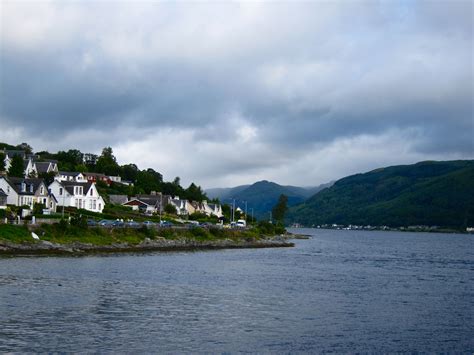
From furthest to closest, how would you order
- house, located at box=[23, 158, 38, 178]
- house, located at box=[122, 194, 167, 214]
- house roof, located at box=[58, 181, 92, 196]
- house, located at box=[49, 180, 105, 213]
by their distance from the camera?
house, located at box=[122, 194, 167, 214] < house, located at box=[23, 158, 38, 178] < house roof, located at box=[58, 181, 92, 196] < house, located at box=[49, 180, 105, 213]

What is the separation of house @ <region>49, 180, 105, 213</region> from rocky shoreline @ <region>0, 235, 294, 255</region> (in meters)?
24.2

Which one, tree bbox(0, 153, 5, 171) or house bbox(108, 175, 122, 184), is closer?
tree bbox(0, 153, 5, 171)

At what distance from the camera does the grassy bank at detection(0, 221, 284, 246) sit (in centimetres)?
8056

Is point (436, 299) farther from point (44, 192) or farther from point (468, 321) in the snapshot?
point (44, 192)

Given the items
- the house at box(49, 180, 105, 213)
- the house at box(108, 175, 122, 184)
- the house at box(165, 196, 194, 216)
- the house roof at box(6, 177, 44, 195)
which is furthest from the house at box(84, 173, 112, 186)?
the house roof at box(6, 177, 44, 195)

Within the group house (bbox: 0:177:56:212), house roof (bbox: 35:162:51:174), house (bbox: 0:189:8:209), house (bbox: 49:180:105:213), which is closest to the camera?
house (bbox: 0:189:8:209)

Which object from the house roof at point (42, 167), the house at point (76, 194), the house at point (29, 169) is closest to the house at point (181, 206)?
the house roof at point (42, 167)

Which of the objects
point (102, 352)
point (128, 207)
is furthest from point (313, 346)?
point (128, 207)

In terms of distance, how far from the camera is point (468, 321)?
4138 cm

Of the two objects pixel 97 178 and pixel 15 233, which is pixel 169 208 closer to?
pixel 97 178

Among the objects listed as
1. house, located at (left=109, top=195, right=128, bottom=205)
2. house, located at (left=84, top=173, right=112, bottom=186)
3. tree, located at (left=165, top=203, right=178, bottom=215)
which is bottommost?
tree, located at (left=165, top=203, right=178, bottom=215)

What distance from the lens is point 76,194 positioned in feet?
400

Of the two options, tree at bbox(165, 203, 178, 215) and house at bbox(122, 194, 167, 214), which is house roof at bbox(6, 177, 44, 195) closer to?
house at bbox(122, 194, 167, 214)

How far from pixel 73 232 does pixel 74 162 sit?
369ft
